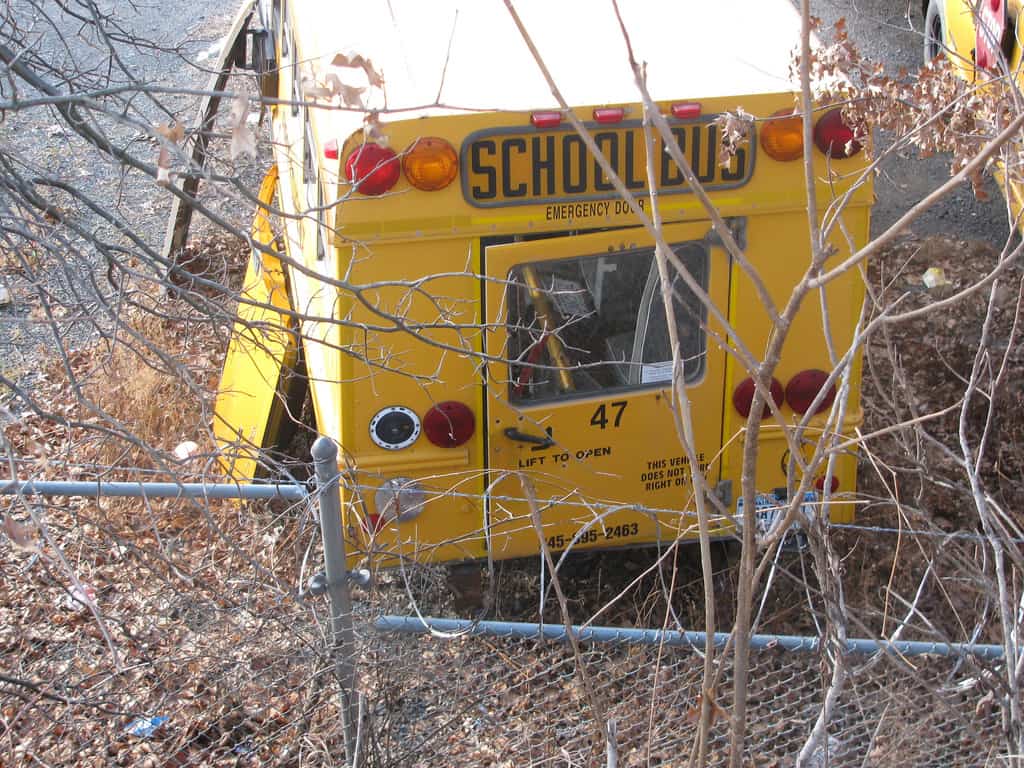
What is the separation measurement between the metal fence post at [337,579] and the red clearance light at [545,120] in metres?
1.44

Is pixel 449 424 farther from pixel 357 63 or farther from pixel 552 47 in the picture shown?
pixel 357 63

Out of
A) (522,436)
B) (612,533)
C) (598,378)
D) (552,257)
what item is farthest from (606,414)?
(552,257)

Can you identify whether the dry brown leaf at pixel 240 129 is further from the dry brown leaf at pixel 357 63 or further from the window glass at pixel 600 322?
the window glass at pixel 600 322

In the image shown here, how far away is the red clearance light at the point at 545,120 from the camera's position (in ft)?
11.8

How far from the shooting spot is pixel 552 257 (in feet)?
12.7

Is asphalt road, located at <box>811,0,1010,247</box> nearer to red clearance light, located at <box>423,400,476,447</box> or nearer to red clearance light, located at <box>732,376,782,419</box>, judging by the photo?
red clearance light, located at <box>732,376,782,419</box>

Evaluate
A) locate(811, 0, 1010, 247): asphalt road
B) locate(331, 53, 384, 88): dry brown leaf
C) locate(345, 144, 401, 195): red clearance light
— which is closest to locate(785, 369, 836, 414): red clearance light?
locate(345, 144, 401, 195): red clearance light

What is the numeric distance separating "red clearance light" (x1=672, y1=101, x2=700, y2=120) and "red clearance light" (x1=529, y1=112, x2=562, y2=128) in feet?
1.39

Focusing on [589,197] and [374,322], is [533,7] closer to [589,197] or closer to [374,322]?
[589,197]

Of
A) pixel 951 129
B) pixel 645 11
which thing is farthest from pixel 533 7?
pixel 951 129

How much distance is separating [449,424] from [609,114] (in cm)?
132

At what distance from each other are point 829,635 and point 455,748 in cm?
147

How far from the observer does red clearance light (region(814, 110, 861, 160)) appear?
3.71m

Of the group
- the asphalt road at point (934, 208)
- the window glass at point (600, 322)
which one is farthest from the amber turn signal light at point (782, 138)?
the asphalt road at point (934, 208)
